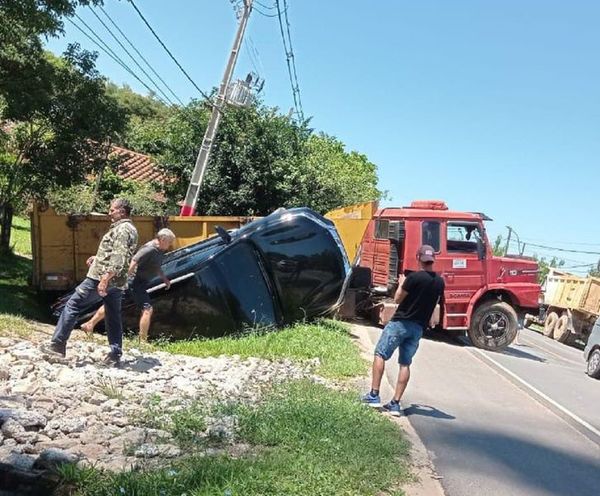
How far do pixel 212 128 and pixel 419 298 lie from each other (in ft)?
35.6

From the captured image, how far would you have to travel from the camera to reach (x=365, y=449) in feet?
15.4

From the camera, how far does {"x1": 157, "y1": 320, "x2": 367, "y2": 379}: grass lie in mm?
7852

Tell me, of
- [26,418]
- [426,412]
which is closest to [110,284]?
[26,418]

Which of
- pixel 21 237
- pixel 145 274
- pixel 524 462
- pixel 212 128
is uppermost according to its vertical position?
pixel 212 128

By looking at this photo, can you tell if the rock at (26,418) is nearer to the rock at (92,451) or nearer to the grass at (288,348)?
the rock at (92,451)

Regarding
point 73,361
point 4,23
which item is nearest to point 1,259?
point 4,23

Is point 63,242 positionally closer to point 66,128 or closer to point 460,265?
point 66,128

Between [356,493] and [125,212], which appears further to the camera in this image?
[125,212]

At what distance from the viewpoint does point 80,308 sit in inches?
271

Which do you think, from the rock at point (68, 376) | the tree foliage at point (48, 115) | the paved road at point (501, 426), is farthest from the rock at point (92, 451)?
the tree foliage at point (48, 115)

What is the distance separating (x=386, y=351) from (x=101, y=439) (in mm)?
2821

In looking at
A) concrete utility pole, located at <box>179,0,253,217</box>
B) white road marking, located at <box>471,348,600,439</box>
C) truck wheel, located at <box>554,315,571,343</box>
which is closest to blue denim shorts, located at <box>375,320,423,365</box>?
white road marking, located at <box>471,348,600,439</box>

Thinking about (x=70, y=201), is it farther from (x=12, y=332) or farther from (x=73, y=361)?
(x=73, y=361)

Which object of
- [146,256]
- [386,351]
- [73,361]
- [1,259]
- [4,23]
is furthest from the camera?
[1,259]
